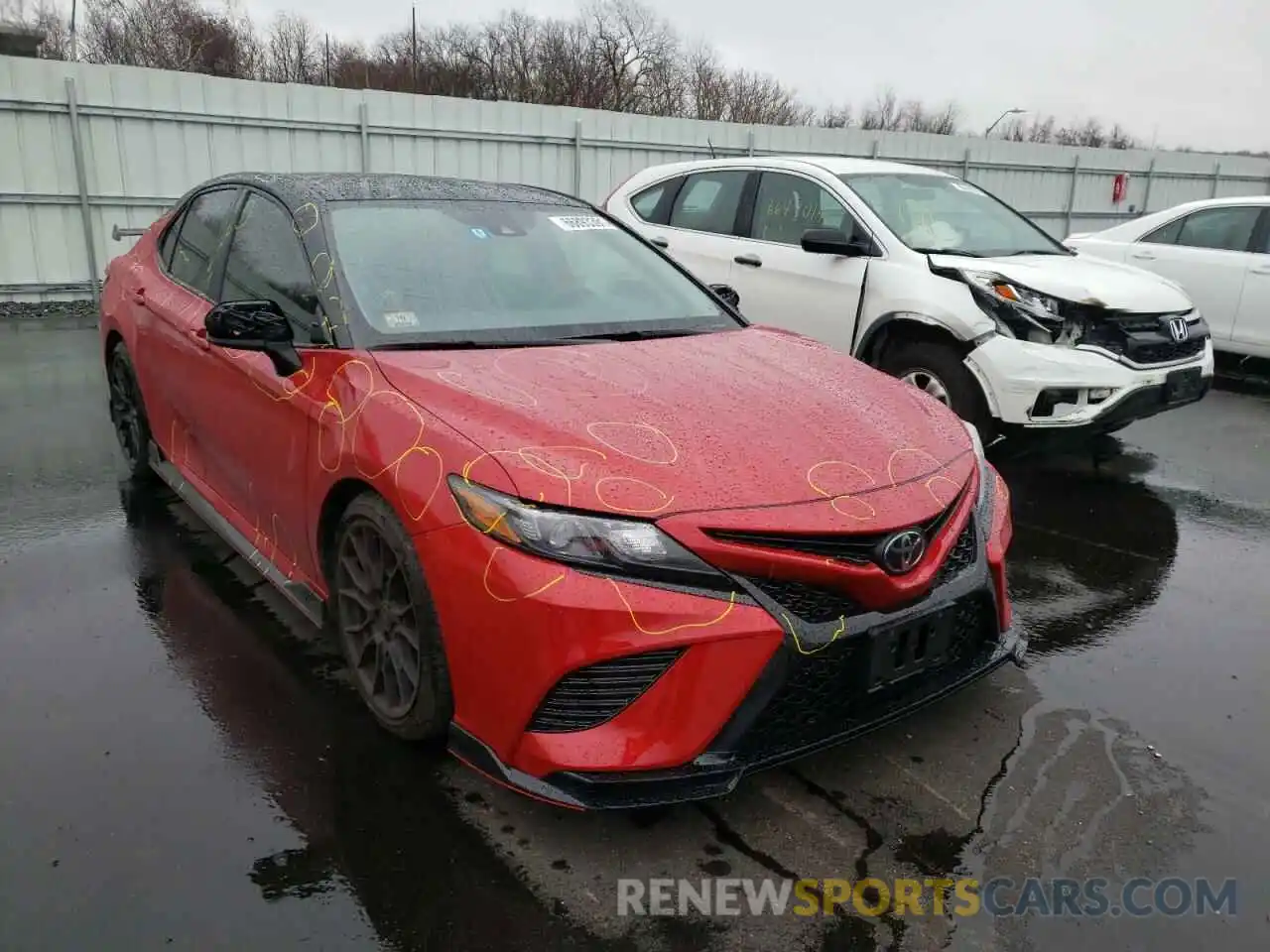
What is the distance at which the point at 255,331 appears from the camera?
9.57 feet

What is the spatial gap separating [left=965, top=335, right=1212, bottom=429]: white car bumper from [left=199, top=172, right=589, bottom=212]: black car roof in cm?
233

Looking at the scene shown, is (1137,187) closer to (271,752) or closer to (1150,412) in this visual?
(1150,412)

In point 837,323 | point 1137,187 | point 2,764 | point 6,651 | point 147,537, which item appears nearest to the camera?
point 2,764

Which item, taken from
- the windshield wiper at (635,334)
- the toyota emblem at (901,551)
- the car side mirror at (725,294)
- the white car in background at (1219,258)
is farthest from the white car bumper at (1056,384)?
the white car in background at (1219,258)

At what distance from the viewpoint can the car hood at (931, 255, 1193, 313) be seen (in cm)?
498

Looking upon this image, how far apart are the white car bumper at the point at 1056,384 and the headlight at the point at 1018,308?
6 centimetres

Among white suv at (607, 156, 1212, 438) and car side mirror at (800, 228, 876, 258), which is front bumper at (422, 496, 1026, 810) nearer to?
white suv at (607, 156, 1212, 438)

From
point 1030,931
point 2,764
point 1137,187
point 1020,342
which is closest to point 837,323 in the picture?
point 1020,342

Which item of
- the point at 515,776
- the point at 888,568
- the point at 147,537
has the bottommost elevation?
the point at 147,537

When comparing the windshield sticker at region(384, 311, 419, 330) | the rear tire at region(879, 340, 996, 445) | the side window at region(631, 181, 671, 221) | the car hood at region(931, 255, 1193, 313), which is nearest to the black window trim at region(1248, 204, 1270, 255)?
the car hood at region(931, 255, 1193, 313)

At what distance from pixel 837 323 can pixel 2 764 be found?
15.0 feet

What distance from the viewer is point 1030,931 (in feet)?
7.07

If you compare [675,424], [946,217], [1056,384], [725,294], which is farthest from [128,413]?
[946,217]

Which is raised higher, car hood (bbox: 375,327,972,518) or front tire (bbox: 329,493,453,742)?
car hood (bbox: 375,327,972,518)
